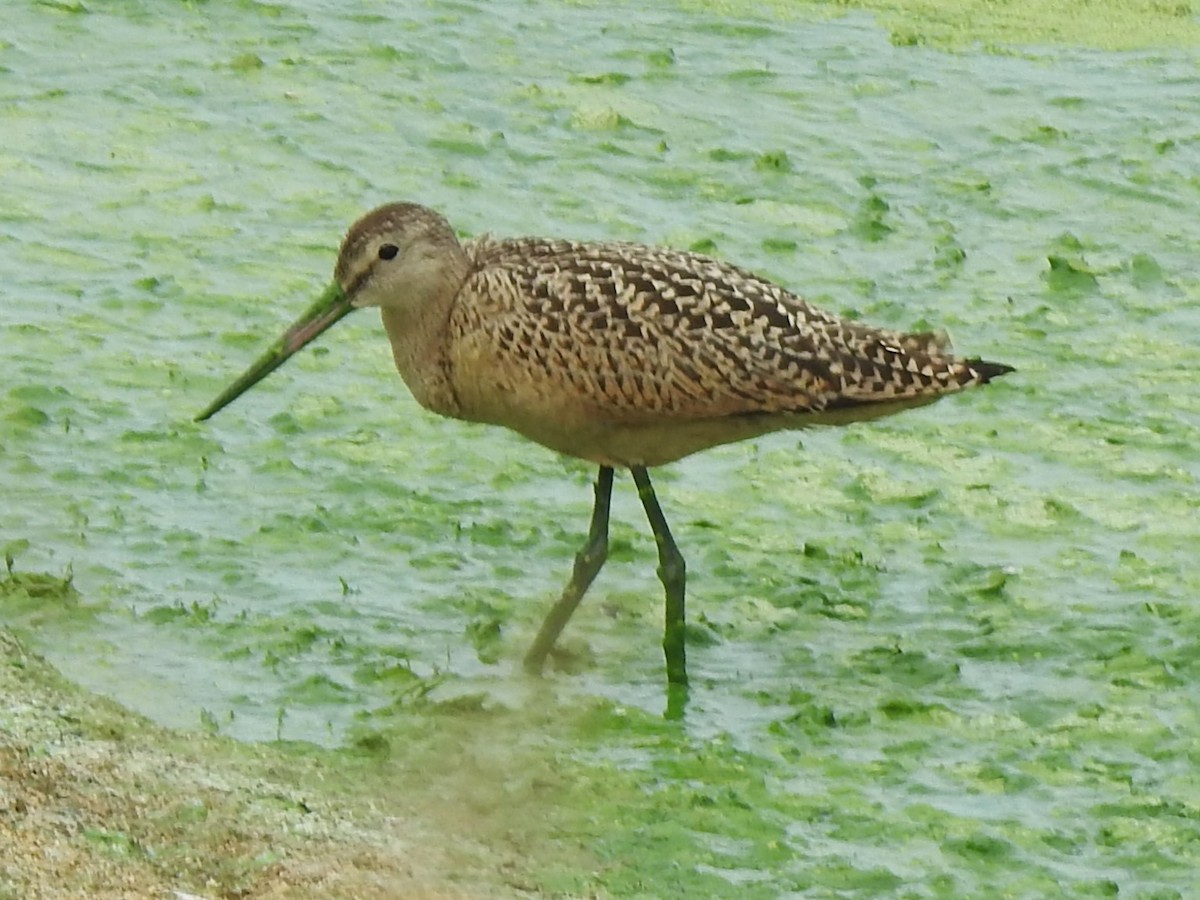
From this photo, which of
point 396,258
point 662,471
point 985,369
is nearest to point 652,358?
point 396,258

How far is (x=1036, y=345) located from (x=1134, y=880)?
295cm

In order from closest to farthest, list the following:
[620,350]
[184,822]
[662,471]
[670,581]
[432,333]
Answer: [184,822] → [620,350] → [432,333] → [670,581] → [662,471]

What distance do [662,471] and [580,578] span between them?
39.3 inches

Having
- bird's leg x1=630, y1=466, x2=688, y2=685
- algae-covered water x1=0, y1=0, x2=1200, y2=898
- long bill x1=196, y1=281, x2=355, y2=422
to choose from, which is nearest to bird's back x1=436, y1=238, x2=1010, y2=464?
bird's leg x1=630, y1=466, x2=688, y2=685

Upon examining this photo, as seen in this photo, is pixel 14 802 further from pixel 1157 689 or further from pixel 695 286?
pixel 1157 689

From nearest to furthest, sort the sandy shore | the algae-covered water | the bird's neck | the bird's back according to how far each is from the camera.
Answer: the sandy shore < the algae-covered water < the bird's back < the bird's neck

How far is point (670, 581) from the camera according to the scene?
233 inches

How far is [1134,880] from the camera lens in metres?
5.09

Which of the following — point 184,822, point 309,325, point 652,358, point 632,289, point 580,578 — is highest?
point 632,289

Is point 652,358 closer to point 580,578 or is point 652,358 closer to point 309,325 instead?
point 580,578

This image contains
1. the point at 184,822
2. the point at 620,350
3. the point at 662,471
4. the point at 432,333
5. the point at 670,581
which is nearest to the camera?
the point at 184,822

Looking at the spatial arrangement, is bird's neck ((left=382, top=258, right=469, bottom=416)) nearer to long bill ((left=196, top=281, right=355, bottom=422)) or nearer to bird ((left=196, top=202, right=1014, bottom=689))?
bird ((left=196, top=202, right=1014, bottom=689))

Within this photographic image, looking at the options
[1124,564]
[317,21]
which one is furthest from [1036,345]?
[317,21]

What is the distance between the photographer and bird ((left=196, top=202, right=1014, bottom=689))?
562 cm
